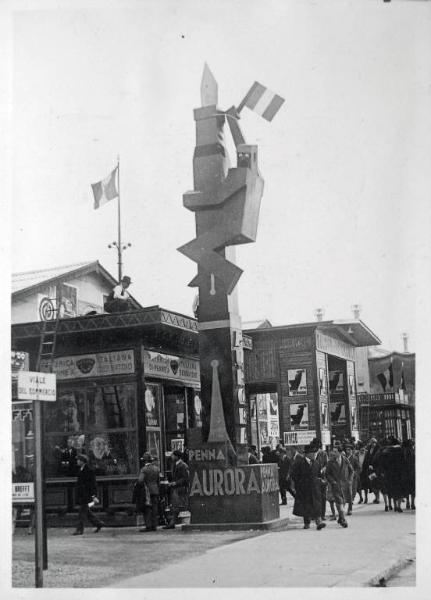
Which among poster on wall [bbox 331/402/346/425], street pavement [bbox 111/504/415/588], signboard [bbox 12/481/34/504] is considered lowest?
street pavement [bbox 111/504/415/588]

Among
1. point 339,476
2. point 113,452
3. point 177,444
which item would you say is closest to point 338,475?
point 339,476

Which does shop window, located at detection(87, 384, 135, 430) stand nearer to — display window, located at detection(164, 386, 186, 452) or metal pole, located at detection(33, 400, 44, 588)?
display window, located at detection(164, 386, 186, 452)

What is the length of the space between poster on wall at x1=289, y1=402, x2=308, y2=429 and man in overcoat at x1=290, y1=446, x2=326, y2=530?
9.37m

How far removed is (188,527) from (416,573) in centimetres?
523

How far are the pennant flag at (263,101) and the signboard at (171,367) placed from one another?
6542mm

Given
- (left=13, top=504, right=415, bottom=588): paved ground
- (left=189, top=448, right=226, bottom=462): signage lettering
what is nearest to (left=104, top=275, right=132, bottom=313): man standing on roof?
(left=189, top=448, right=226, bottom=462): signage lettering

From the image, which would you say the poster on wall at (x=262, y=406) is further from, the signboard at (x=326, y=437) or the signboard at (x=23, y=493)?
the signboard at (x=23, y=493)

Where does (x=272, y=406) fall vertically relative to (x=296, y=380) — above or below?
below

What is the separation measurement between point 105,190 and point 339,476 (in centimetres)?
707

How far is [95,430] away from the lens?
672 inches

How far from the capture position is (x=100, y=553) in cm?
1212

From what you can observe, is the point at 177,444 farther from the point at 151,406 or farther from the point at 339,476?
the point at 339,476

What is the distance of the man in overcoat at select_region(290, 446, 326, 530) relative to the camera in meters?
14.6

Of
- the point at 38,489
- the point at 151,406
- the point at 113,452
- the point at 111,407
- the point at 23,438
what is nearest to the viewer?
the point at 38,489
